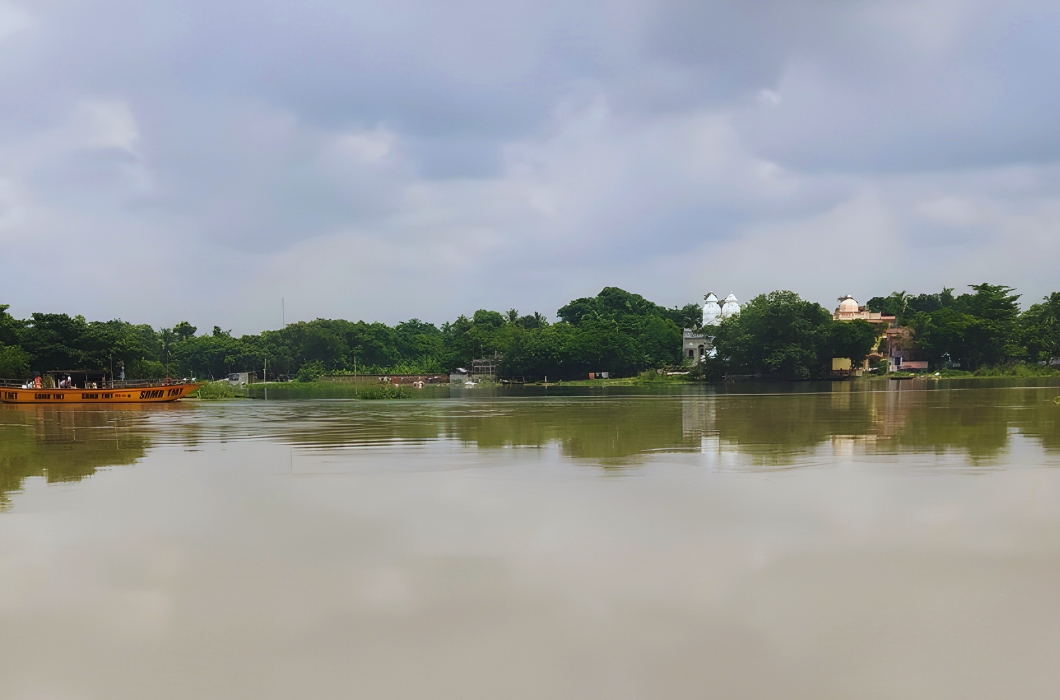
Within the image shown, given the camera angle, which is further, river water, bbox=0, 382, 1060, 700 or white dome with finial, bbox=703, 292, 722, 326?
white dome with finial, bbox=703, 292, 722, 326

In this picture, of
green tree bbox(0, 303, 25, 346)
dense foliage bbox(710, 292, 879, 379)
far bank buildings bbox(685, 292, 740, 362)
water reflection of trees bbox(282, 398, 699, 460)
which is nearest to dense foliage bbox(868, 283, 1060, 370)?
dense foliage bbox(710, 292, 879, 379)

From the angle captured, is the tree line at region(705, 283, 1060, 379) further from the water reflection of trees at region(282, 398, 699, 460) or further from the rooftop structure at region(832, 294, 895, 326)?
the water reflection of trees at region(282, 398, 699, 460)

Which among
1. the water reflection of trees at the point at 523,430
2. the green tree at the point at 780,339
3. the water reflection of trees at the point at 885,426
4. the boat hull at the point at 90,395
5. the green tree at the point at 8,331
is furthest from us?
the green tree at the point at 780,339

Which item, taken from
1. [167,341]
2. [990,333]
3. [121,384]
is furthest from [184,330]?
[990,333]

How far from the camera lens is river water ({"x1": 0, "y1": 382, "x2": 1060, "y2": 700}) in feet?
15.2

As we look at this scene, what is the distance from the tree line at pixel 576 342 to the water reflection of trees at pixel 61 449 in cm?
2702

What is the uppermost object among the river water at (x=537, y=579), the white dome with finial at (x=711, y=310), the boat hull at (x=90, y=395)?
the white dome with finial at (x=711, y=310)

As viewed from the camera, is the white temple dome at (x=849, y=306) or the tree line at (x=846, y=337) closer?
the tree line at (x=846, y=337)

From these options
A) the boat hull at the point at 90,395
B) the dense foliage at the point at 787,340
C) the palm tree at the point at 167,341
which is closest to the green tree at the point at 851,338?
the dense foliage at the point at 787,340

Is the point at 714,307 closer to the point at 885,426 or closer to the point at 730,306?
the point at 730,306

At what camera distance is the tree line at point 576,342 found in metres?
49.5

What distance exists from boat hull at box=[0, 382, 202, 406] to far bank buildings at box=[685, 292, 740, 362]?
49.6 metres

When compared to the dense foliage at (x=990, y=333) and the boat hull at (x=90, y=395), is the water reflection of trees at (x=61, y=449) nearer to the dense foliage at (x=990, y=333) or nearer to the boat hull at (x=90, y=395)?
the boat hull at (x=90, y=395)

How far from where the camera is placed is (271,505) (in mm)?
9453
